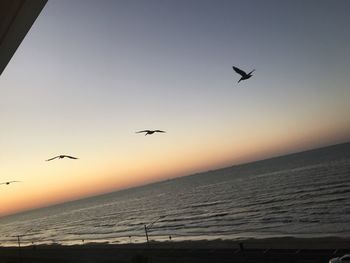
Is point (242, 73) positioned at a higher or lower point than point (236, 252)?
higher

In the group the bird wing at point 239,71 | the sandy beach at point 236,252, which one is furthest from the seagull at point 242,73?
the sandy beach at point 236,252

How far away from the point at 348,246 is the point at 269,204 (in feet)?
177

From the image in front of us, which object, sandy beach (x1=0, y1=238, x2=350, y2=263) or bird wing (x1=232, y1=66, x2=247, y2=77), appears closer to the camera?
bird wing (x1=232, y1=66, x2=247, y2=77)

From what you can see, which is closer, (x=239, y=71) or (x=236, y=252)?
(x=239, y=71)

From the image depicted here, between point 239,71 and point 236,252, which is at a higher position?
point 239,71

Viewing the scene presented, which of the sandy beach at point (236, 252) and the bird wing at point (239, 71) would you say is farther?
the sandy beach at point (236, 252)

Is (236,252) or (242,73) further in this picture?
(236,252)

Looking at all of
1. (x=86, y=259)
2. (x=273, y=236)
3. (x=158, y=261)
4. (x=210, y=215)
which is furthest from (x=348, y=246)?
(x=210, y=215)

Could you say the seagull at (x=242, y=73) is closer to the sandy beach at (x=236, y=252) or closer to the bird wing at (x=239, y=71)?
the bird wing at (x=239, y=71)

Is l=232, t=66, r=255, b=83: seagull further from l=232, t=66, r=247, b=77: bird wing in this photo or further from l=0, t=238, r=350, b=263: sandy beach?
l=0, t=238, r=350, b=263: sandy beach

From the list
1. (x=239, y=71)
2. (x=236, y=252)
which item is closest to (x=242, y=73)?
(x=239, y=71)

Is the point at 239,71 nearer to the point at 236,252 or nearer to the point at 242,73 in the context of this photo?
the point at 242,73

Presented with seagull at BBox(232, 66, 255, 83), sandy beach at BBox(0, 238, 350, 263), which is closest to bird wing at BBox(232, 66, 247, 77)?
seagull at BBox(232, 66, 255, 83)

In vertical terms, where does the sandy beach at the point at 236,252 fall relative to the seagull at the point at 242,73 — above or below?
below
